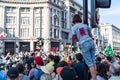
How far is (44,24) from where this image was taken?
73750mm

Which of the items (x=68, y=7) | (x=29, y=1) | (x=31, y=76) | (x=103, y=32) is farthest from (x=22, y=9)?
(x=103, y=32)

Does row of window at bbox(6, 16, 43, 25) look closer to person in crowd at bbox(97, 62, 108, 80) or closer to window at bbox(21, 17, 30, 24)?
window at bbox(21, 17, 30, 24)

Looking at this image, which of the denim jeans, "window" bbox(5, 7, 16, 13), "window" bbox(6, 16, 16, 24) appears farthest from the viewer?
"window" bbox(5, 7, 16, 13)

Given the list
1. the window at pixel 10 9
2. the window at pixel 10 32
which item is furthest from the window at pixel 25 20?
the window at pixel 10 32

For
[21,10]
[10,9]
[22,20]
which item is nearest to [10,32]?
[22,20]

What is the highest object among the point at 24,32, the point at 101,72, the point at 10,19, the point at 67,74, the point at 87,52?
the point at 10,19

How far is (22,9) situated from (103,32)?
90.9 m

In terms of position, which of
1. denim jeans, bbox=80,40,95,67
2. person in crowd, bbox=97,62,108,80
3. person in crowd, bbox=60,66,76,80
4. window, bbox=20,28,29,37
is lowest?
person in crowd, bbox=97,62,108,80

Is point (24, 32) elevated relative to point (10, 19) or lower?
lower

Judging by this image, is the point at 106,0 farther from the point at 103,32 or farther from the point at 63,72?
the point at 103,32

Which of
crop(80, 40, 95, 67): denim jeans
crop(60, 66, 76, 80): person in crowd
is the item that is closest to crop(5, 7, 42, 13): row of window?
crop(80, 40, 95, 67): denim jeans

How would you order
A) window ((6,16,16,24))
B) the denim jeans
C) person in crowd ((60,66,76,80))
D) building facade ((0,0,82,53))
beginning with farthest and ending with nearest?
window ((6,16,16,24)) < building facade ((0,0,82,53)) < the denim jeans < person in crowd ((60,66,76,80))

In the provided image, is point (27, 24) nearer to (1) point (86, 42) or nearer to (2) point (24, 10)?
(2) point (24, 10)

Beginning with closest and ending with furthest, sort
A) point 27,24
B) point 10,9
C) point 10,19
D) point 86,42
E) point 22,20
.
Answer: point 86,42 < point 10,19 < point 10,9 < point 27,24 < point 22,20
